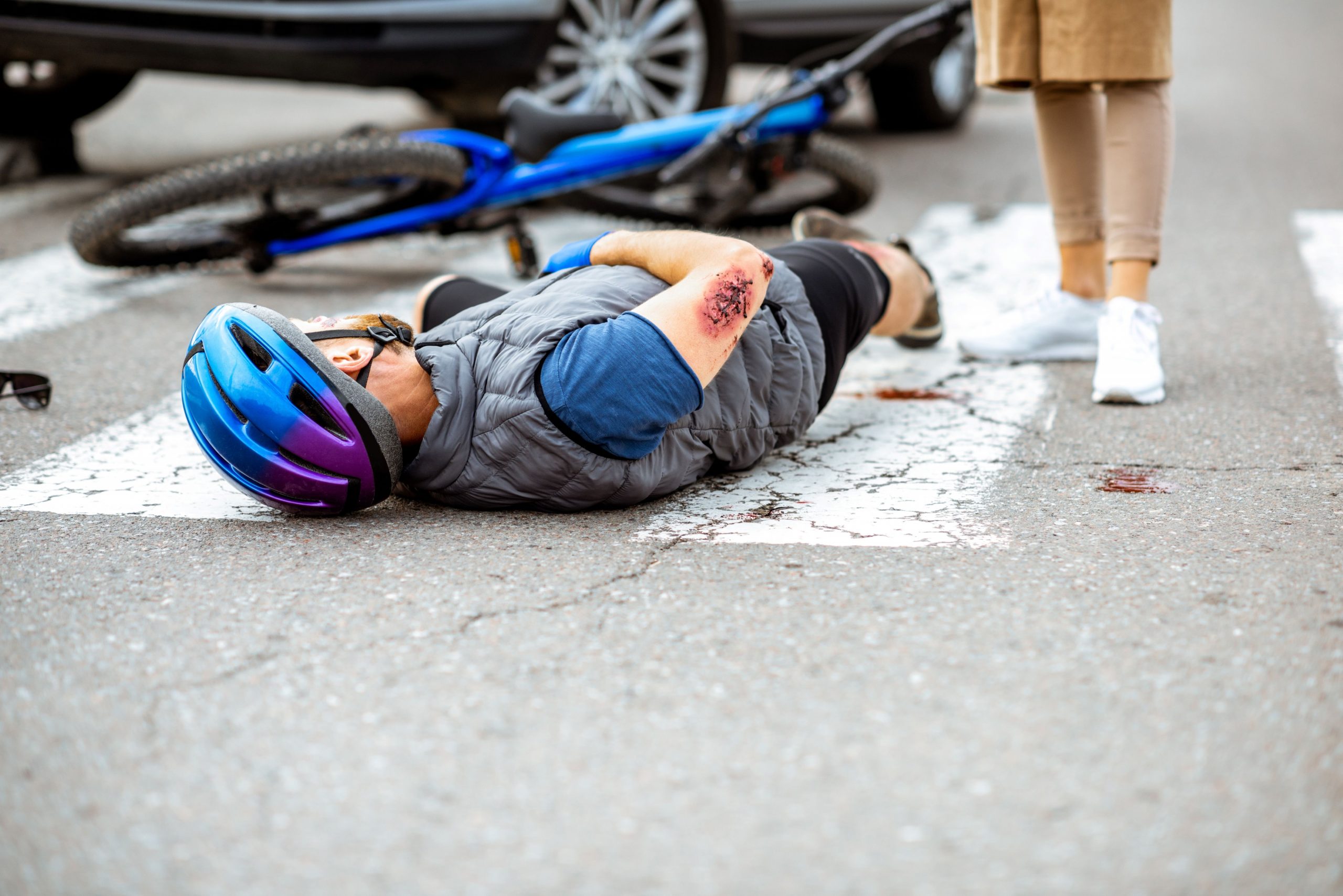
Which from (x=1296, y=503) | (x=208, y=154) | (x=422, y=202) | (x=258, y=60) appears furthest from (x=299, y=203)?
(x=1296, y=503)

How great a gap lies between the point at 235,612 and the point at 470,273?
106 inches

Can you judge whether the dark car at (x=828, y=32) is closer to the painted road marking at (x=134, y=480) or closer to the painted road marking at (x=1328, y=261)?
the painted road marking at (x=1328, y=261)

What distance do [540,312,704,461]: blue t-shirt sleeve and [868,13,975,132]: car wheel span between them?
5510mm

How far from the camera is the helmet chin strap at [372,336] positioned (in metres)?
2.44

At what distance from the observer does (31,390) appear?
321 centimetres

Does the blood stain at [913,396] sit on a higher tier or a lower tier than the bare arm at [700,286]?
lower

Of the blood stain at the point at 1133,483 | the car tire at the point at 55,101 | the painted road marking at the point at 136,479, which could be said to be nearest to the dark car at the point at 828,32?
the car tire at the point at 55,101

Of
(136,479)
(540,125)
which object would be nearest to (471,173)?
(540,125)

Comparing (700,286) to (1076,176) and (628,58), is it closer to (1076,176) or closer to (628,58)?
(1076,176)

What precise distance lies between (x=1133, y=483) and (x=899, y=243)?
98 cm

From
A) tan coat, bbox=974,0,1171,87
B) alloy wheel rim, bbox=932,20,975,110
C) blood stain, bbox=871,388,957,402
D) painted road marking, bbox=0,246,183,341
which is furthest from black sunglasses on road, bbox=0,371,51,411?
alloy wheel rim, bbox=932,20,975,110

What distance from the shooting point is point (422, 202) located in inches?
175

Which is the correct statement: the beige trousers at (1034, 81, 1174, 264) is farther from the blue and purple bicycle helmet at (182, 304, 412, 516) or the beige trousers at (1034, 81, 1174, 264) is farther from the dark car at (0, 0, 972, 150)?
the dark car at (0, 0, 972, 150)

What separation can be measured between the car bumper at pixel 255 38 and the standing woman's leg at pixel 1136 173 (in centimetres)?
257
